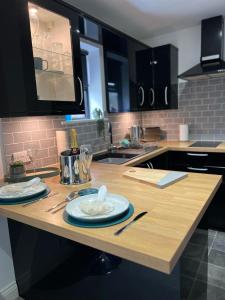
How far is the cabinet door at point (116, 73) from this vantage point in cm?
235

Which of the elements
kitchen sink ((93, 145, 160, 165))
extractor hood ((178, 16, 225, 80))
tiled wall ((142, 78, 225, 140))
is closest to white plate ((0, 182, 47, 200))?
kitchen sink ((93, 145, 160, 165))

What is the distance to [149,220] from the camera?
2.79 feet

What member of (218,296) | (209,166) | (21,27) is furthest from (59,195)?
(209,166)

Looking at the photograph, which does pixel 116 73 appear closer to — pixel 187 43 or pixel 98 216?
pixel 187 43

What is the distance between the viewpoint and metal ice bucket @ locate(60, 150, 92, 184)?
1326mm

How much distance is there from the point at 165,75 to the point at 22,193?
234 centimetres

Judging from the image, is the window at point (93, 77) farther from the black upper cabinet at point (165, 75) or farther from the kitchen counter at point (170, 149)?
the black upper cabinet at point (165, 75)

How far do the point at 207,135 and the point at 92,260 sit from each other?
8.04 ft

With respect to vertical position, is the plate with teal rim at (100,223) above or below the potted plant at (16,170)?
below

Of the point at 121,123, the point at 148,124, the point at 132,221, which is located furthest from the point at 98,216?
the point at 148,124

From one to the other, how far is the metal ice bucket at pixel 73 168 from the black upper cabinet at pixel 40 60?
1.30ft

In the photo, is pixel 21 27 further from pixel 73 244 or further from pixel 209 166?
pixel 209 166

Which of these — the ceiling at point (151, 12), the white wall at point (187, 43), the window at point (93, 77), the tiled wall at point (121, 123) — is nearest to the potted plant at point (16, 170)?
the window at point (93, 77)

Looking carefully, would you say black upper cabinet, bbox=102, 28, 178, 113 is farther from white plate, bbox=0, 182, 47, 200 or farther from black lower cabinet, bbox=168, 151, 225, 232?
white plate, bbox=0, 182, 47, 200
